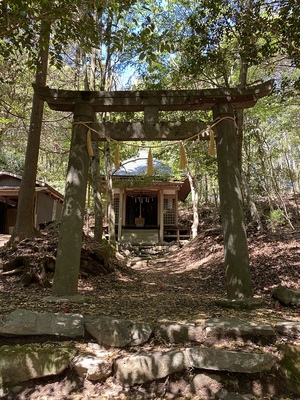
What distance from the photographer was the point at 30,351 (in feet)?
9.41

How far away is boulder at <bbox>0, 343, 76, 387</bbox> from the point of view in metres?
2.74

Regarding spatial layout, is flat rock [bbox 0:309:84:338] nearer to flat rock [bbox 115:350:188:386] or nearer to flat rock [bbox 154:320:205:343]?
flat rock [bbox 115:350:188:386]

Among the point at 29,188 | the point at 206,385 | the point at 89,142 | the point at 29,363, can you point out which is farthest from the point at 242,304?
the point at 29,188

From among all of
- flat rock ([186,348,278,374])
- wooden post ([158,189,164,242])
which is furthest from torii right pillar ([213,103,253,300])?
wooden post ([158,189,164,242])

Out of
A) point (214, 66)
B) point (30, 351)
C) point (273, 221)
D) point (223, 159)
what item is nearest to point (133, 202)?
point (273, 221)

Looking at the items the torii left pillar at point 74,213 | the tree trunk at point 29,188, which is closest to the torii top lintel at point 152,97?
the torii left pillar at point 74,213

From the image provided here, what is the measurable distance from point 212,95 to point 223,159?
1.09 meters

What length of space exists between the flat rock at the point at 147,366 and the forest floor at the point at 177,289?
0.32 metres

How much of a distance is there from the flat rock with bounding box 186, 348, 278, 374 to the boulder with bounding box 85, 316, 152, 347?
576 mm

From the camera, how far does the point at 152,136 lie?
4969mm

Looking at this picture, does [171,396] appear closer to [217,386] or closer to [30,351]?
[217,386]

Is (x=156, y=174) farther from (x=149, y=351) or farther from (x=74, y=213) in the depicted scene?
(x=149, y=351)

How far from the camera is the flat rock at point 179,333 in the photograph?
10.3 feet

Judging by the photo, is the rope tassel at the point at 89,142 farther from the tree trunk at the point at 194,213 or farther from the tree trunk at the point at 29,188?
the tree trunk at the point at 194,213
